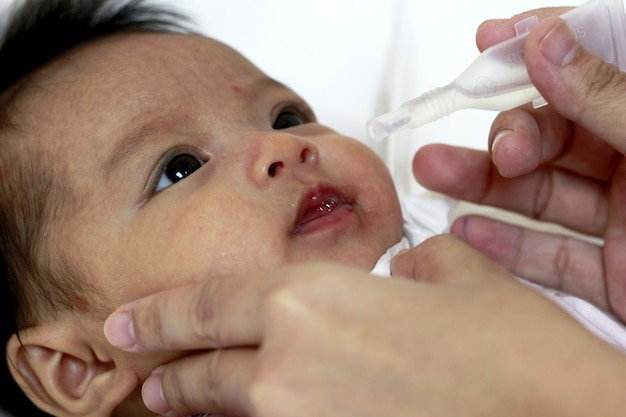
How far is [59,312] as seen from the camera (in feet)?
3.46

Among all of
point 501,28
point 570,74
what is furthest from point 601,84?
point 501,28

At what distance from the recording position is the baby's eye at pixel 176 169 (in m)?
1.07

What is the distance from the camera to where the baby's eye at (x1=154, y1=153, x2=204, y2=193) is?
1.07 m

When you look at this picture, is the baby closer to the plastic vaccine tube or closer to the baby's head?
the baby's head

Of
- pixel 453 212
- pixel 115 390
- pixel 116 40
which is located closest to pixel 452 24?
pixel 453 212

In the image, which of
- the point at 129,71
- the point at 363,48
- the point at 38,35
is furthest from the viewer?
the point at 363,48

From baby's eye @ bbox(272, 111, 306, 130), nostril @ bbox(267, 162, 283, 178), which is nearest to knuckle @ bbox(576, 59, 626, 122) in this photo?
nostril @ bbox(267, 162, 283, 178)

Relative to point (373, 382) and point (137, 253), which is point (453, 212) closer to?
point (137, 253)

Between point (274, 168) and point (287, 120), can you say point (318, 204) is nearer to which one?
point (274, 168)

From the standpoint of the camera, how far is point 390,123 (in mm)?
964

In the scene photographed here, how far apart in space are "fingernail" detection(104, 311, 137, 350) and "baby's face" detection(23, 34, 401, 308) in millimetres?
130

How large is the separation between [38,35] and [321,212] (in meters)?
0.64

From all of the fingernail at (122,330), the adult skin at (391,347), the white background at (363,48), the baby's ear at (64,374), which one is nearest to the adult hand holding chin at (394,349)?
the adult skin at (391,347)

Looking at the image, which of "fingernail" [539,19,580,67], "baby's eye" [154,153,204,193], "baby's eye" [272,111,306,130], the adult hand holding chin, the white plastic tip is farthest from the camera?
"baby's eye" [272,111,306,130]
